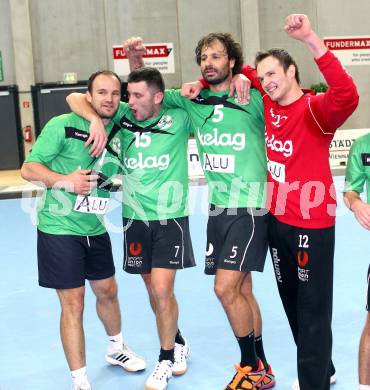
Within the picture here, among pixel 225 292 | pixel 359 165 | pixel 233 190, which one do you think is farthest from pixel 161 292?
pixel 359 165

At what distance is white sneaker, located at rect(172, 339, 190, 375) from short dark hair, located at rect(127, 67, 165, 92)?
1.78 meters

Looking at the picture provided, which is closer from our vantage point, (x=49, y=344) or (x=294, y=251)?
(x=294, y=251)

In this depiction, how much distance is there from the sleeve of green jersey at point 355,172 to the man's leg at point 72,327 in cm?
179

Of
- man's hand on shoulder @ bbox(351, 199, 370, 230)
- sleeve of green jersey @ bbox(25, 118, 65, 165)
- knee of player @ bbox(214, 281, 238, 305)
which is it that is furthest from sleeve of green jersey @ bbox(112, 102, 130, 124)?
man's hand on shoulder @ bbox(351, 199, 370, 230)

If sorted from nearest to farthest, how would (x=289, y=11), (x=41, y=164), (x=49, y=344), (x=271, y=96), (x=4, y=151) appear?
(x=271, y=96) → (x=41, y=164) → (x=49, y=344) → (x=4, y=151) → (x=289, y=11)

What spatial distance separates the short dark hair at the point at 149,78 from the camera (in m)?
4.68

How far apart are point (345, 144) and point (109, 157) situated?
8951 mm

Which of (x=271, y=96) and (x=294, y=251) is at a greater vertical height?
(x=271, y=96)

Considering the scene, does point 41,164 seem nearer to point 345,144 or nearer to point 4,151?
point 345,144

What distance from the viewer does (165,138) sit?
468 cm

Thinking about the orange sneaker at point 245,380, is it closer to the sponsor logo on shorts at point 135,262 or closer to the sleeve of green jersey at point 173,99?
the sponsor logo on shorts at point 135,262

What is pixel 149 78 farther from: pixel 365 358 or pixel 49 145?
pixel 365 358

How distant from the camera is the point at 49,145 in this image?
443 cm

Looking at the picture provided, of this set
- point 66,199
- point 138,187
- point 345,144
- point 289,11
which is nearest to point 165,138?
point 138,187
